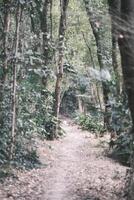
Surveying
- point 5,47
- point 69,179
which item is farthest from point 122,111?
point 5,47

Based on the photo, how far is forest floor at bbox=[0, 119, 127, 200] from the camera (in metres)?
9.84

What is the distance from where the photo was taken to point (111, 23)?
643cm

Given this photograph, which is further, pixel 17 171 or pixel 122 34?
pixel 17 171

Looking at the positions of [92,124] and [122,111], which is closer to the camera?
[122,111]

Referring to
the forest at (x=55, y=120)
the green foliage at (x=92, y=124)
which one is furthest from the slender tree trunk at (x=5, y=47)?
the green foliage at (x=92, y=124)

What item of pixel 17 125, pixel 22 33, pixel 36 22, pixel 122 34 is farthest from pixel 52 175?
pixel 36 22

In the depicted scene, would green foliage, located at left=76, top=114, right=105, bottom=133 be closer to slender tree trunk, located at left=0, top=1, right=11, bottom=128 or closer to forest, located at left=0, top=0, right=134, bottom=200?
forest, located at left=0, top=0, right=134, bottom=200

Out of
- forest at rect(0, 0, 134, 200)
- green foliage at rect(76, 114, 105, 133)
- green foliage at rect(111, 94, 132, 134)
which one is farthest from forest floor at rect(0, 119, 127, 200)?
green foliage at rect(76, 114, 105, 133)

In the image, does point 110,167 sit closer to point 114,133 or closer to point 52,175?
point 52,175

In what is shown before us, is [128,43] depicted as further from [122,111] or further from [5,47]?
[5,47]

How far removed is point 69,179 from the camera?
38.3 ft

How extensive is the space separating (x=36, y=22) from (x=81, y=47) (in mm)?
13494

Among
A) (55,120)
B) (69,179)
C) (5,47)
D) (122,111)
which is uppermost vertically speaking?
(5,47)

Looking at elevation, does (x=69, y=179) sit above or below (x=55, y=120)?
below
